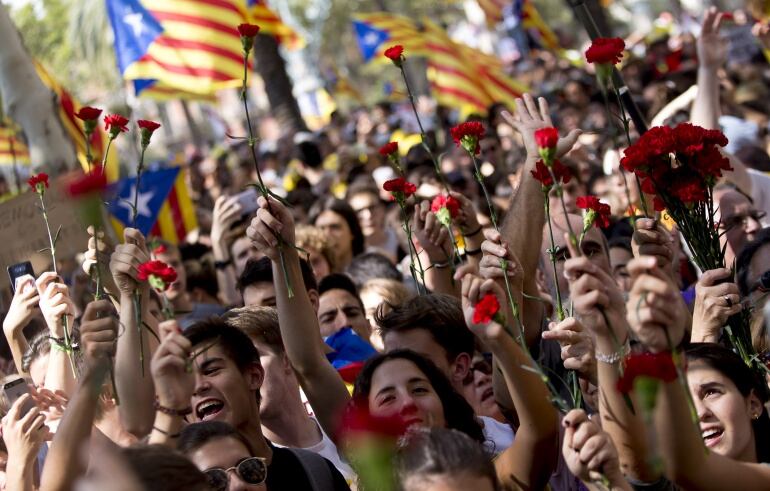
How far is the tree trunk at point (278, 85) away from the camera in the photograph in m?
16.9

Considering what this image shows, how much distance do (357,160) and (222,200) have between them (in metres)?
4.78

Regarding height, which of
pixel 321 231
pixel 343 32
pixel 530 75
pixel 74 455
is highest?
pixel 343 32

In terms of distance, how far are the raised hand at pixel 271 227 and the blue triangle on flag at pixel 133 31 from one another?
17.7 feet

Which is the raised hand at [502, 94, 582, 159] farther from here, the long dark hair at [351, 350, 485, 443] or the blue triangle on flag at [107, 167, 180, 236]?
the blue triangle on flag at [107, 167, 180, 236]

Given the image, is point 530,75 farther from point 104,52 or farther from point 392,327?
point 104,52

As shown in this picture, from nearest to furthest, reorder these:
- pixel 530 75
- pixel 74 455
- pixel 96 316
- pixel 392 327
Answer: pixel 74 455 → pixel 96 316 → pixel 392 327 → pixel 530 75

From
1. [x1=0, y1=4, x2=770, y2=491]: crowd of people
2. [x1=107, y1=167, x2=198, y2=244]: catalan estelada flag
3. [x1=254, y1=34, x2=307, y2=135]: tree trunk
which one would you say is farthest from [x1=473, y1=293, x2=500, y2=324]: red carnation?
[x1=254, y1=34, x2=307, y2=135]: tree trunk

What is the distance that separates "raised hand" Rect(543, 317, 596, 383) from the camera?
3176mm

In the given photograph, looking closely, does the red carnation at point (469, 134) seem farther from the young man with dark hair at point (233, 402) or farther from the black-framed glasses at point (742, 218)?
the black-framed glasses at point (742, 218)

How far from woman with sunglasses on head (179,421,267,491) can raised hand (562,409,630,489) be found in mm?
976

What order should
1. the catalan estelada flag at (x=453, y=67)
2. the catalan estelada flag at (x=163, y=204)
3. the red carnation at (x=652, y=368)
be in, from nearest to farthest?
the red carnation at (x=652, y=368)
the catalan estelada flag at (x=163, y=204)
the catalan estelada flag at (x=453, y=67)

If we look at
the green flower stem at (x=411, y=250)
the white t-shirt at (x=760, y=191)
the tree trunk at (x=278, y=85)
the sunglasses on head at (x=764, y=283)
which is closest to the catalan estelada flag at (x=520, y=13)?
the tree trunk at (x=278, y=85)

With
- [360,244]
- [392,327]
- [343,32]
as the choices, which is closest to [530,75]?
[360,244]

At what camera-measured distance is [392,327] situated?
4.49m
